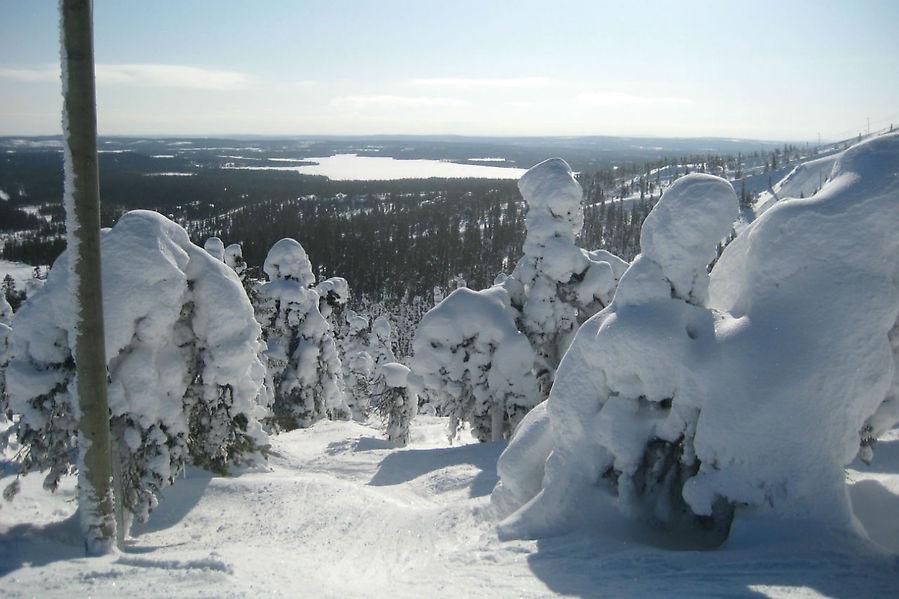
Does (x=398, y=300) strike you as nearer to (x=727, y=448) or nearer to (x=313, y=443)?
(x=313, y=443)

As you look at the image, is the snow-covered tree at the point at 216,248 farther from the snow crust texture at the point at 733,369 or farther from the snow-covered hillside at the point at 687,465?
the snow crust texture at the point at 733,369

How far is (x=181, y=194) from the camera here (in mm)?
129125

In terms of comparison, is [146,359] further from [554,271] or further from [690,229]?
[554,271]

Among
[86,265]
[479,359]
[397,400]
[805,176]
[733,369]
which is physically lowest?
[397,400]

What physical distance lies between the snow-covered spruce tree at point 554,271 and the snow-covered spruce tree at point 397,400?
580 centimetres

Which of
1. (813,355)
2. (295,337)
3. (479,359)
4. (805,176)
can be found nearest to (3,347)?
(295,337)

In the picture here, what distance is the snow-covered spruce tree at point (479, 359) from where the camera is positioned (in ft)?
55.3

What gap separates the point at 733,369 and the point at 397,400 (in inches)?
666

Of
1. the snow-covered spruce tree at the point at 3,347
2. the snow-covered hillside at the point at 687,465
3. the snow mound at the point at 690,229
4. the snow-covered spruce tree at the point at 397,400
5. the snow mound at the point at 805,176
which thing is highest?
the snow mound at the point at 805,176

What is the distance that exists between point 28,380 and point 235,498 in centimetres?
409

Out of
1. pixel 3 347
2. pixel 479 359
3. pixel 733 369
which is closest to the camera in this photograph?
pixel 733 369

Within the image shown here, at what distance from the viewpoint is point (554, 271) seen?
57.2 ft

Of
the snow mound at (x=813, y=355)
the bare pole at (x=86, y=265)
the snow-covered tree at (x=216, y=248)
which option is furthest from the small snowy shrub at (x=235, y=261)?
the snow mound at (x=813, y=355)

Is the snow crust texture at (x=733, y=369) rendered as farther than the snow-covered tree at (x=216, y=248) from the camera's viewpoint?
No
